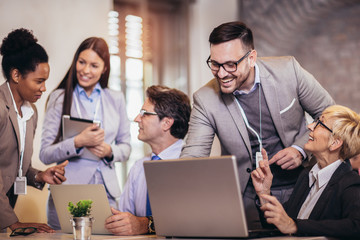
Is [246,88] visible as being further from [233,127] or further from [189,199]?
[189,199]

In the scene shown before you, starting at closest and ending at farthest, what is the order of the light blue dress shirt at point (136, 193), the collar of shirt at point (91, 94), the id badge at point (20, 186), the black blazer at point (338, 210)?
the black blazer at point (338, 210)
the light blue dress shirt at point (136, 193)
the id badge at point (20, 186)
the collar of shirt at point (91, 94)

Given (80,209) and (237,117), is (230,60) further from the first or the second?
(80,209)

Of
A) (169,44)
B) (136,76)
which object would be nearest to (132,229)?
(136,76)

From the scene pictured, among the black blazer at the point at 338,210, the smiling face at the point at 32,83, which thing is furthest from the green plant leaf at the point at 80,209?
the smiling face at the point at 32,83

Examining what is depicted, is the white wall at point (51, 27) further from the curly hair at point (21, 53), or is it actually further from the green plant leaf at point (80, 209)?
the green plant leaf at point (80, 209)

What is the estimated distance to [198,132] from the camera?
254 cm

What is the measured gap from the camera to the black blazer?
5.88ft

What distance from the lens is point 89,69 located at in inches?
141

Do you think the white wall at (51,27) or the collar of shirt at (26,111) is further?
the white wall at (51,27)

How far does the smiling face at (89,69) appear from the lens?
3570mm

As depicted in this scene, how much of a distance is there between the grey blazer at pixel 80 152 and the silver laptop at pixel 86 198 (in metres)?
1.05

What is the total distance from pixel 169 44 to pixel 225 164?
3.64 meters

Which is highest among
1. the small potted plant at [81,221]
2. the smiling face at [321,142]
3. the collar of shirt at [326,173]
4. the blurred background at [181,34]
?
the blurred background at [181,34]

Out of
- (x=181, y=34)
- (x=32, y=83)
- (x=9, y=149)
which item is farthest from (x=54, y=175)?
(x=181, y=34)
